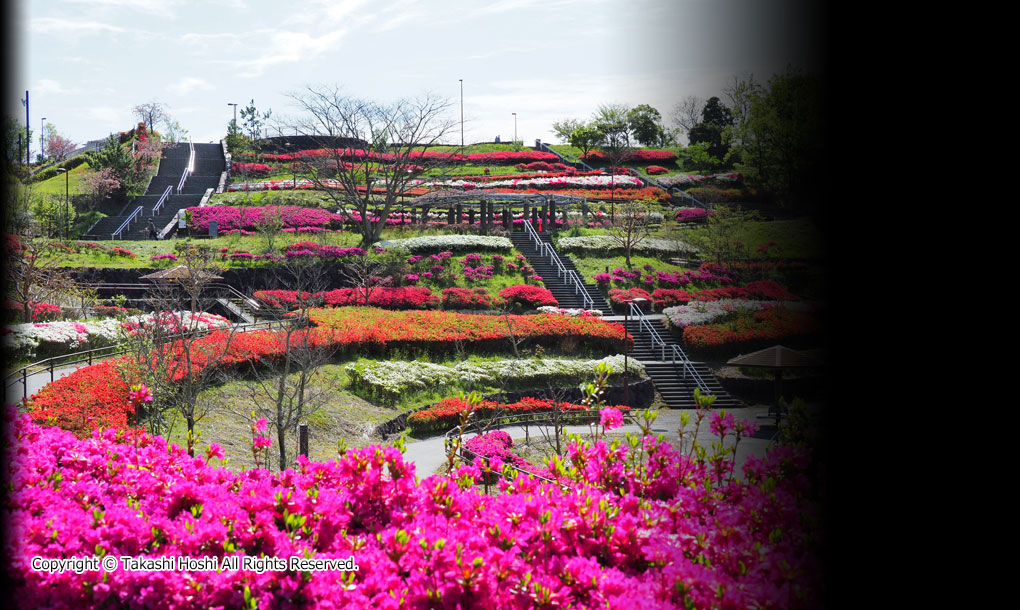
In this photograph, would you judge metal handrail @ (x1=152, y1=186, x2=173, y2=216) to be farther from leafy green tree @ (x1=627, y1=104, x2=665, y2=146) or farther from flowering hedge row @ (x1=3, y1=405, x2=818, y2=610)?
flowering hedge row @ (x1=3, y1=405, x2=818, y2=610)

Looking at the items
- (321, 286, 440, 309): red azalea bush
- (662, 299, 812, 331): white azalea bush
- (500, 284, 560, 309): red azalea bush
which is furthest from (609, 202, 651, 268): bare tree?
(321, 286, 440, 309): red azalea bush

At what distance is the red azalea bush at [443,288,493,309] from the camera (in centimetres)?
1817

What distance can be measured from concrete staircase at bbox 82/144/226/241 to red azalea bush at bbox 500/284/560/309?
48.8 ft

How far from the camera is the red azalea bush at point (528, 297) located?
1819cm

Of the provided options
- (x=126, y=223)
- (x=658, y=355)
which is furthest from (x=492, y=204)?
(x=126, y=223)

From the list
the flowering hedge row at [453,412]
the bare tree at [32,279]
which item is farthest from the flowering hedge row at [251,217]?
the flowering hedge row at [453,412]

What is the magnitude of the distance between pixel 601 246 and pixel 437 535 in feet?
68.8

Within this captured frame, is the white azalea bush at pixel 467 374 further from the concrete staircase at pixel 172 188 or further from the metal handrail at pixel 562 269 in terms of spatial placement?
the concrete staircase at pixel 172 188

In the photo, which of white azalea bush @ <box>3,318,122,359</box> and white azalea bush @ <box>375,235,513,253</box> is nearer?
white azalea bush @ <box>3,318,122,359</box>

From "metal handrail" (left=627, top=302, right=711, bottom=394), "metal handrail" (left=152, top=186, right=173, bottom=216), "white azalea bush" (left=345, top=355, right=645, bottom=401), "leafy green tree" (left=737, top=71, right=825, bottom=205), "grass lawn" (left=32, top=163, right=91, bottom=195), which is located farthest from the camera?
"grass lawn" (left=32, top=163, right=91, bottom=195)

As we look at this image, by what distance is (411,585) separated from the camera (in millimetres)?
1895

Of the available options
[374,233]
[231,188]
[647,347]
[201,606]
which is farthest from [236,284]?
[201,606]

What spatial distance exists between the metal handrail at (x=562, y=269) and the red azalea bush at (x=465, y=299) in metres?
2.73

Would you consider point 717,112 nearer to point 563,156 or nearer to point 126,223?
point 126,223
